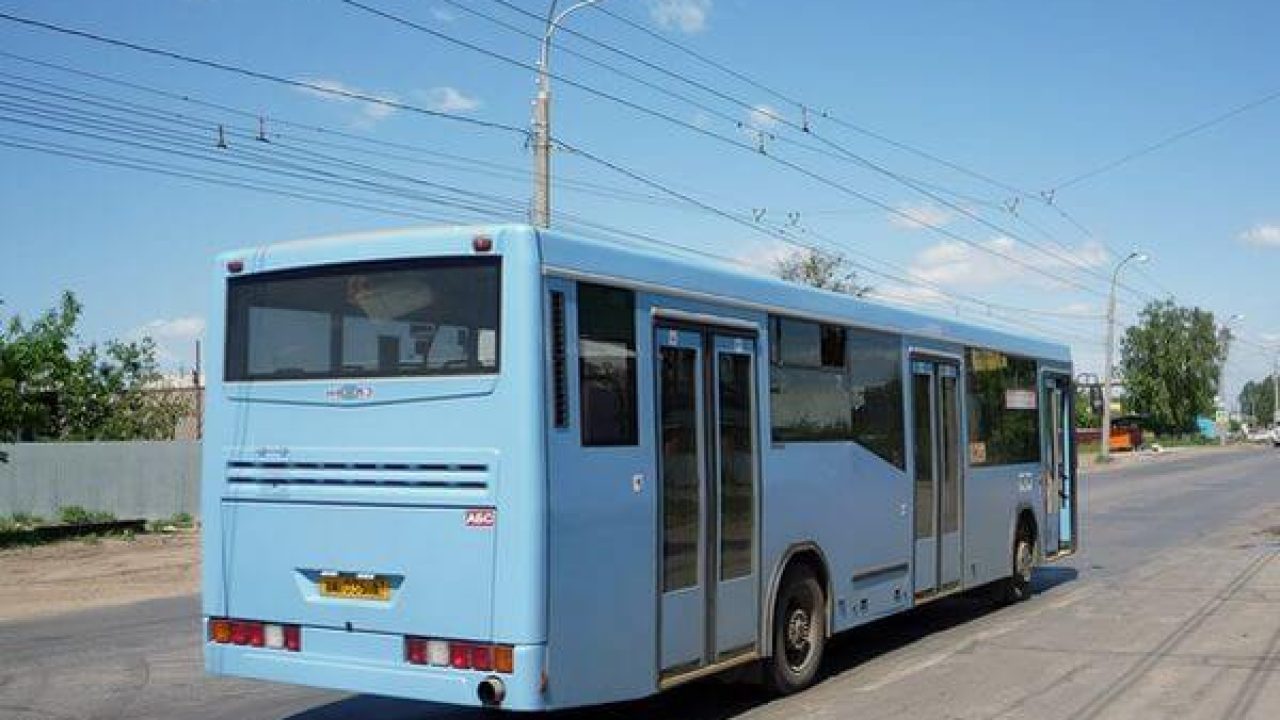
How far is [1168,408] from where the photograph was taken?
361 feet

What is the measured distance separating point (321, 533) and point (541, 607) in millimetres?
1407

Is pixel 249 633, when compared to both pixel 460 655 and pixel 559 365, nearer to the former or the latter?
pixel 460 655

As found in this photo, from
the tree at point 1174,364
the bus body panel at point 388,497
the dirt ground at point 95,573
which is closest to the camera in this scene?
the bus body panel at point 388,497

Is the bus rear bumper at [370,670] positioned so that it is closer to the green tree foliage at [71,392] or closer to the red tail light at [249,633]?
the red tail light at [249,633]

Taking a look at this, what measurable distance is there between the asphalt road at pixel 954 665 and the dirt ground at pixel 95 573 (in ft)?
3.78

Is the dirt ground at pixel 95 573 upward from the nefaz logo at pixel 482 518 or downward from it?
downward

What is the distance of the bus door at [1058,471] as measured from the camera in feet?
47.7

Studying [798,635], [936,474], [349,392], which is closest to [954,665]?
[798,635]

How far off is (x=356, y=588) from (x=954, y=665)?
17.3 ft

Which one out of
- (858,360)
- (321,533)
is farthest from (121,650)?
(858,360)

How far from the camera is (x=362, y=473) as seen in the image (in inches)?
267

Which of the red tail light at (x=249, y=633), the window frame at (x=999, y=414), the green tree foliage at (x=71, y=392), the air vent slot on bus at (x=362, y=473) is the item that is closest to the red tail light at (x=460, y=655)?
the air vent slot on bus at (x=362, y=473)

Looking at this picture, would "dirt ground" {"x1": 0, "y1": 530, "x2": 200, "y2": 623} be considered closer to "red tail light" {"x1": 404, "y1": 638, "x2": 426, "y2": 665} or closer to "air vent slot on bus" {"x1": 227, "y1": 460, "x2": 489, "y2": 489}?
"air vent slot on bus" {"x1": 227, "y1": 460, "x2": 489, "y2": 489}

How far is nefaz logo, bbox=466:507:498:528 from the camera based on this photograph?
6.36m
